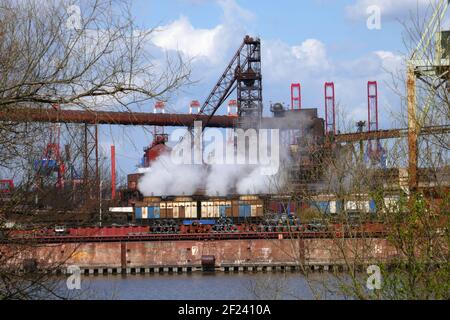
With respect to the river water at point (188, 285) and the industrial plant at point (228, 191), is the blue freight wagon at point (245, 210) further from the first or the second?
the river water at point (188, 285)

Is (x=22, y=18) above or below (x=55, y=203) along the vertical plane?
above

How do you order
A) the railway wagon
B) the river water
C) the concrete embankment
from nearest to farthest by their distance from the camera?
the river water < the concrete embankment < the railway wagon

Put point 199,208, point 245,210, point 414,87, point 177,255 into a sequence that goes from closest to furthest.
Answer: point 414,87 < point 177,255 < point 245,210 < point 199,208

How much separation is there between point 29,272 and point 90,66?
321 centimetres

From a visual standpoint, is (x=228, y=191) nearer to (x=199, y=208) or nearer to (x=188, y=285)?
(x=199, y=208)

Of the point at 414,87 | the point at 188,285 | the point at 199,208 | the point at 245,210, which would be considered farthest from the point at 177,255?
the point at 414,87

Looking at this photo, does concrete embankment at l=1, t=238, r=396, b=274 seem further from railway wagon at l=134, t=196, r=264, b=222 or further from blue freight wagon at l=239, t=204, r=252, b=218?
blue freight wagon at l=239, t=204, r=252, b=218

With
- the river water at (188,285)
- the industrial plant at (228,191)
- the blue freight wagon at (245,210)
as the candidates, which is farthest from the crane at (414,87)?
the blue freight wagon at (245,210)

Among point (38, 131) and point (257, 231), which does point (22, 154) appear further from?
point (257, 231)

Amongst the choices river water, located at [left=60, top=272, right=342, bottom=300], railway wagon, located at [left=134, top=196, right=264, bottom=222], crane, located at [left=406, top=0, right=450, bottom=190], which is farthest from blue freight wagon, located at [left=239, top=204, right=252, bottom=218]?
crane, located at [left=406, top=0, right=450, bottom=190]

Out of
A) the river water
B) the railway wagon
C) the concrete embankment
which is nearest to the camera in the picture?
the river water
